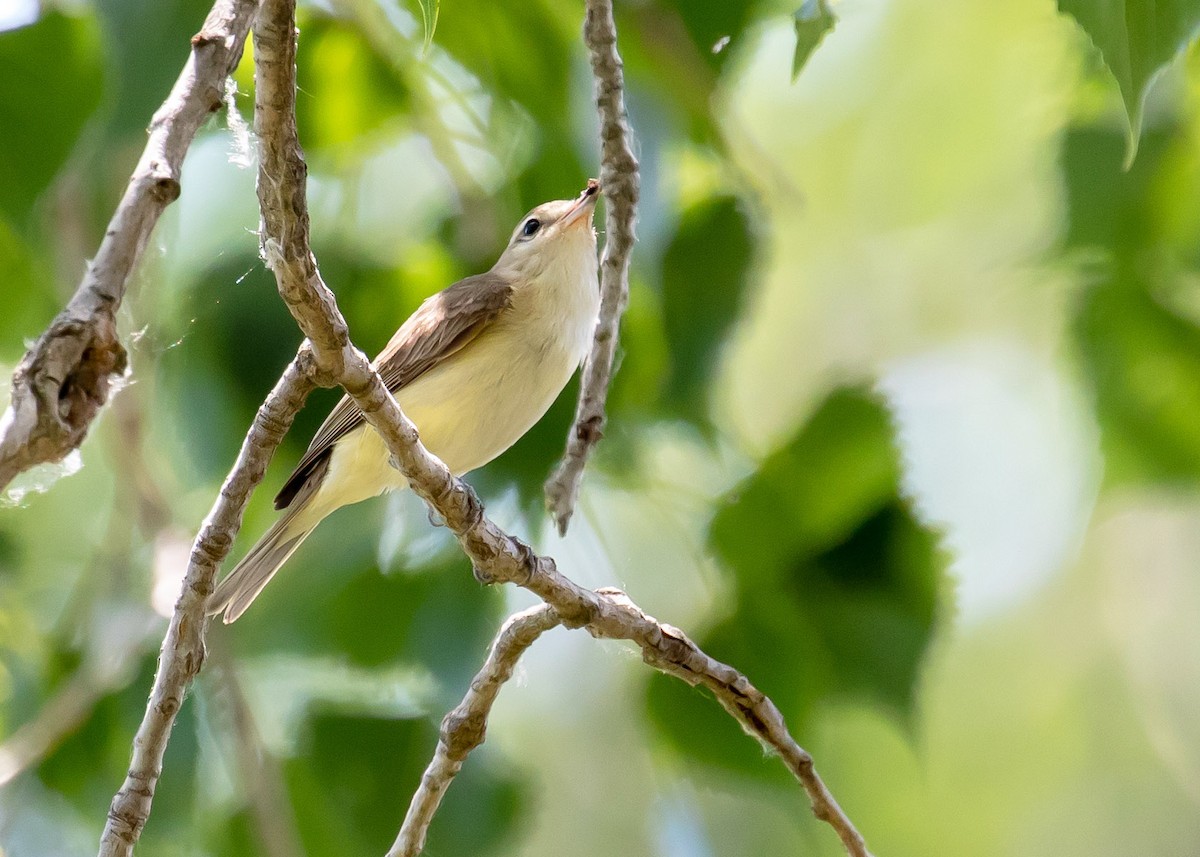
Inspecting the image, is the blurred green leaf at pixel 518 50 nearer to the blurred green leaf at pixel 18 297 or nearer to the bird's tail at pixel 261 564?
the blurred green leaf at pixel 18 297

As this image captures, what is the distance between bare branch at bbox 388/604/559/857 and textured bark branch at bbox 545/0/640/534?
0.71m

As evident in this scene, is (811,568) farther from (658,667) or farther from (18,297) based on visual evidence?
(18,297)

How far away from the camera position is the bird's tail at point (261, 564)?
4.07 m

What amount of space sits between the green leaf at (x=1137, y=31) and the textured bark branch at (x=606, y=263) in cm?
155

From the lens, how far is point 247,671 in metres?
4.17

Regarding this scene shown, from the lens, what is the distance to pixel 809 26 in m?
2.70

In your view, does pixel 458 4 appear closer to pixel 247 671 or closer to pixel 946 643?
pixel 247 671

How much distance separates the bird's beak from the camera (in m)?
4.51

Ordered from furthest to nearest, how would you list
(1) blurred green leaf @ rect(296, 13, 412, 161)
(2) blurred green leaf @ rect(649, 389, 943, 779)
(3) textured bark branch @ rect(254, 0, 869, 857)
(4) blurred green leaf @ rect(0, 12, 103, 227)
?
(1) blurred green leaf @ rect(296, 13, 412, 161) → (2) blurred green leaf @ rect(649, 389, 943, 779) → (4) blurred green leaf @ rect(0, 12, 103, 227) → (3) textured bark branch @ rect(254, 0, 869, 857)

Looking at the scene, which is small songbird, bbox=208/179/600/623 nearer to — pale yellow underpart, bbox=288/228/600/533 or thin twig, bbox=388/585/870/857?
pale yellow underpart, bbox=288/228/600/533

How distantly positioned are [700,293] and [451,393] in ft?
2.87

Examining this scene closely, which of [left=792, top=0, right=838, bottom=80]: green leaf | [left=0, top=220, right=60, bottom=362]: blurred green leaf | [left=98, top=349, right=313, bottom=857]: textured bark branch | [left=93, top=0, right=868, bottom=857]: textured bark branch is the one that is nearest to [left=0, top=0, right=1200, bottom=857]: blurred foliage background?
[left=0, top=220, right=60, bottom=362]: blurred green leaf

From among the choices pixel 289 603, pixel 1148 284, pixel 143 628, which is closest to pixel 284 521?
pixel 289 603

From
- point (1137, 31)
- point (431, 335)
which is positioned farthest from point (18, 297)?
point (1137, 31)
